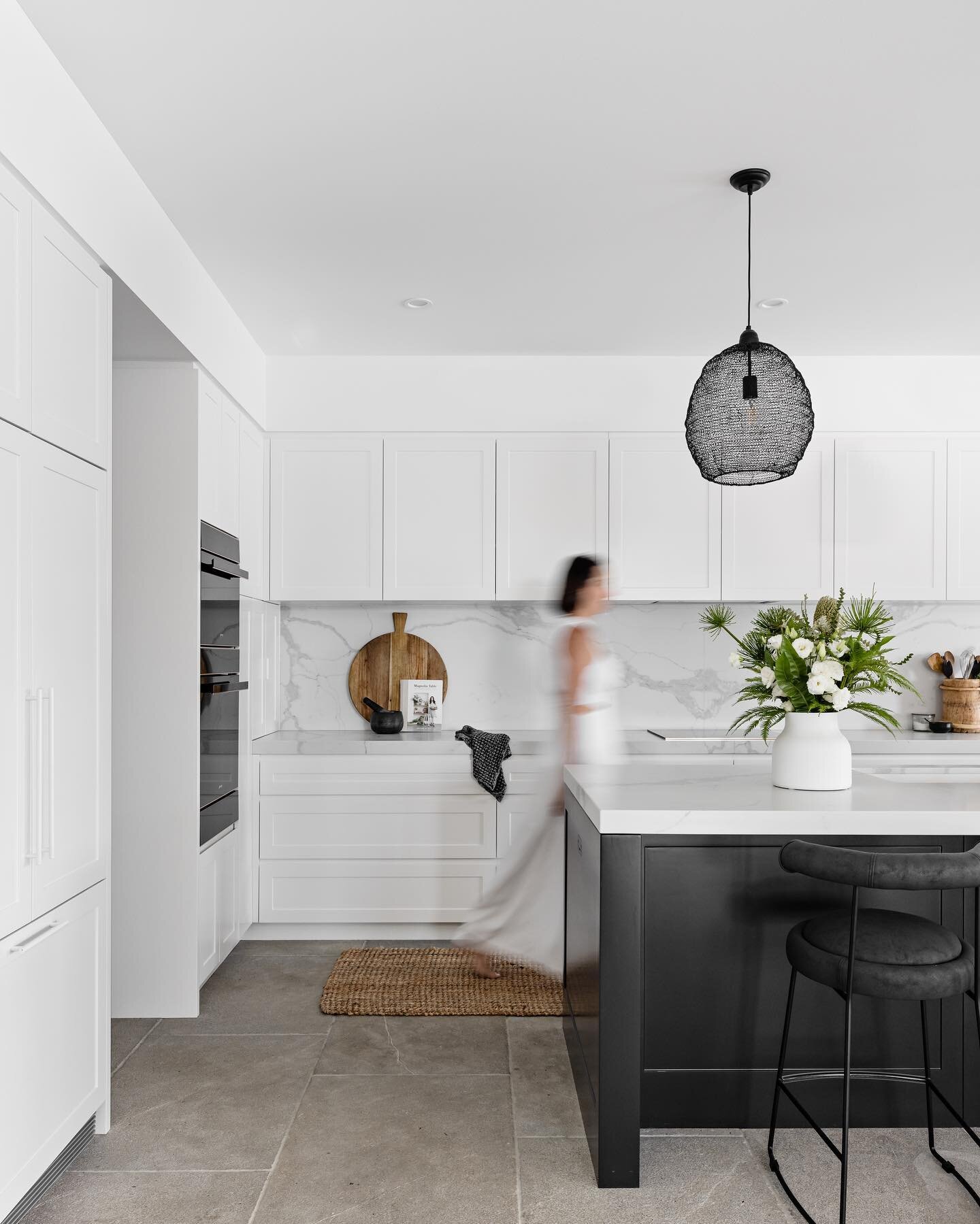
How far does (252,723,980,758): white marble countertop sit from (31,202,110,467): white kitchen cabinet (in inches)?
78.3

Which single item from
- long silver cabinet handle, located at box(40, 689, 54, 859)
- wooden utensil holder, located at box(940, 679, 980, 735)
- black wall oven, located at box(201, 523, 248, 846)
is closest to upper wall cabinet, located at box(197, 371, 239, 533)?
black wall oven, located at box(201, 523, 248, 846)

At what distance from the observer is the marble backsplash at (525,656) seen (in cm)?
491

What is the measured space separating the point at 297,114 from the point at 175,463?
4.26 feet

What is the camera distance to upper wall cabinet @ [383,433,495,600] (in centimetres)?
454

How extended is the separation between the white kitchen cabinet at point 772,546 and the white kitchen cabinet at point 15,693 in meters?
3.26

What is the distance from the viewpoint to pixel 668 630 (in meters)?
4.94

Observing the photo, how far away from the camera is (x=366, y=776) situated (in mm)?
4211

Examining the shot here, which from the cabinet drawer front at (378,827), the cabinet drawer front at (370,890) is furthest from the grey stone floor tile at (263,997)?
the cabinet drawer front at (378,827)

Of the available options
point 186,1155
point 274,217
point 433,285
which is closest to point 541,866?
point 186,1155

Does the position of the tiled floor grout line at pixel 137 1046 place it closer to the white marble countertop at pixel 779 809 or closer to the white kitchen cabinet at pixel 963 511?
the white marble countertop at pixel 779 809

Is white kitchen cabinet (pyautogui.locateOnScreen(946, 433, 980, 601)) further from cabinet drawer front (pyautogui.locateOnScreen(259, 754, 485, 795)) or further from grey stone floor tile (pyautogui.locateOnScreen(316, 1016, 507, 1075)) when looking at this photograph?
grey stone floor tile (pyautogui.locateOnScreen(316, 1016, 507, 1075))

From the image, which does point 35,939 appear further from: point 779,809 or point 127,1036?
point 779,809

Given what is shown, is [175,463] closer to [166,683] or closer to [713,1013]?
[166,683]

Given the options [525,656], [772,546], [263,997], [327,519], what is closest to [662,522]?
[772,546]
